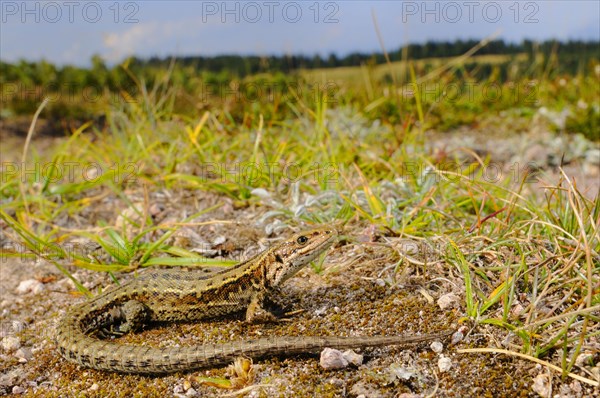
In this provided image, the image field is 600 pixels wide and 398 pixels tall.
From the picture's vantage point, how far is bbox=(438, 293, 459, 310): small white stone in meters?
3.57

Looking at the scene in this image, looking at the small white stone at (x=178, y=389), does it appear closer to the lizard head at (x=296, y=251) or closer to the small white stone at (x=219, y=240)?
the lizard head at (x=296, y=251)

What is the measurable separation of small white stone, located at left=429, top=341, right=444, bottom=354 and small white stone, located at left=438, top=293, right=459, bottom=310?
0.34m

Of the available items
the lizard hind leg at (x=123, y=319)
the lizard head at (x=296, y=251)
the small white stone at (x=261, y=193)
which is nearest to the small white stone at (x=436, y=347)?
the lizard head at (x=296, y=251)

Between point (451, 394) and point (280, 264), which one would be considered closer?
point (451, 394)

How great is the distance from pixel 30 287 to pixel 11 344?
2.98 ft

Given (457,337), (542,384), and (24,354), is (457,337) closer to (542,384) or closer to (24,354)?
(542,384)

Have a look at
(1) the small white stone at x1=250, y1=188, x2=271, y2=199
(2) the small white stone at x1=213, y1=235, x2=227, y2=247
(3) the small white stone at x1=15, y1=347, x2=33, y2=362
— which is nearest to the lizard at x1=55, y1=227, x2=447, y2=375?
(3) the small white stone at x1=15, y1=347, x2=33, y2=362

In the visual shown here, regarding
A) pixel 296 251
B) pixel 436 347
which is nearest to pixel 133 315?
pixel 296 251

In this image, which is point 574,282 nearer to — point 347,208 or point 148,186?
point 347,208

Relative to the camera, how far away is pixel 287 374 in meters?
3.17

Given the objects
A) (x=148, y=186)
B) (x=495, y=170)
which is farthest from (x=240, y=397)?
(x=495, y=170)

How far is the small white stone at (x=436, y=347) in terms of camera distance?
324 cm

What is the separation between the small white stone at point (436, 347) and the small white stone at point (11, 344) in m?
2.82

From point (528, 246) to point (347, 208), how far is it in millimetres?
1476
